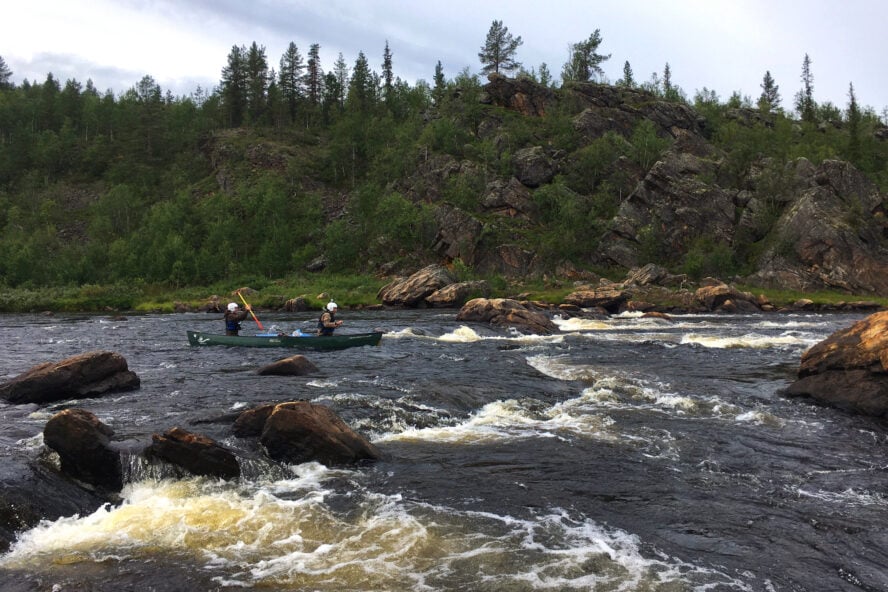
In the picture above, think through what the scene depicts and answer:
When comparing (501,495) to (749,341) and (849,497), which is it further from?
(749,341)

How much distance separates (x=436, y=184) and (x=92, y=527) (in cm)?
8767

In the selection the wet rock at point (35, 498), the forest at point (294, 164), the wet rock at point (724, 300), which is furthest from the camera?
the forest at point (294, 164)

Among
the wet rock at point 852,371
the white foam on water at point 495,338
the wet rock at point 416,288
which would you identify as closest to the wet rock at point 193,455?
the wet rock at point 852,371

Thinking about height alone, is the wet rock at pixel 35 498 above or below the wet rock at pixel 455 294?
below

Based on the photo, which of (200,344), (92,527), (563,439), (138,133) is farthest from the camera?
(138,133)

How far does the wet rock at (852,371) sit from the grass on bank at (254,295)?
122ft

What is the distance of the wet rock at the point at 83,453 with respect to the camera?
A: 11.6 meters

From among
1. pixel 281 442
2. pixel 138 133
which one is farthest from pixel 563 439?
pixel 138 133

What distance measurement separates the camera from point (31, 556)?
8.95 metres

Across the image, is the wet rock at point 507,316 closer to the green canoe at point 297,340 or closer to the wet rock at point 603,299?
the green canoe at point 297,340

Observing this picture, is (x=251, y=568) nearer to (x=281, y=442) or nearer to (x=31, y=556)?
(x=31, y=556)

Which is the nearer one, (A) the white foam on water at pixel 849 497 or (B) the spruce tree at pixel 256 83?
(A) the white foam on water at pixel 849 497

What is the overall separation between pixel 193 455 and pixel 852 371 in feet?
64.3

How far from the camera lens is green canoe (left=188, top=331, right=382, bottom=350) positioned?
29.5 m
